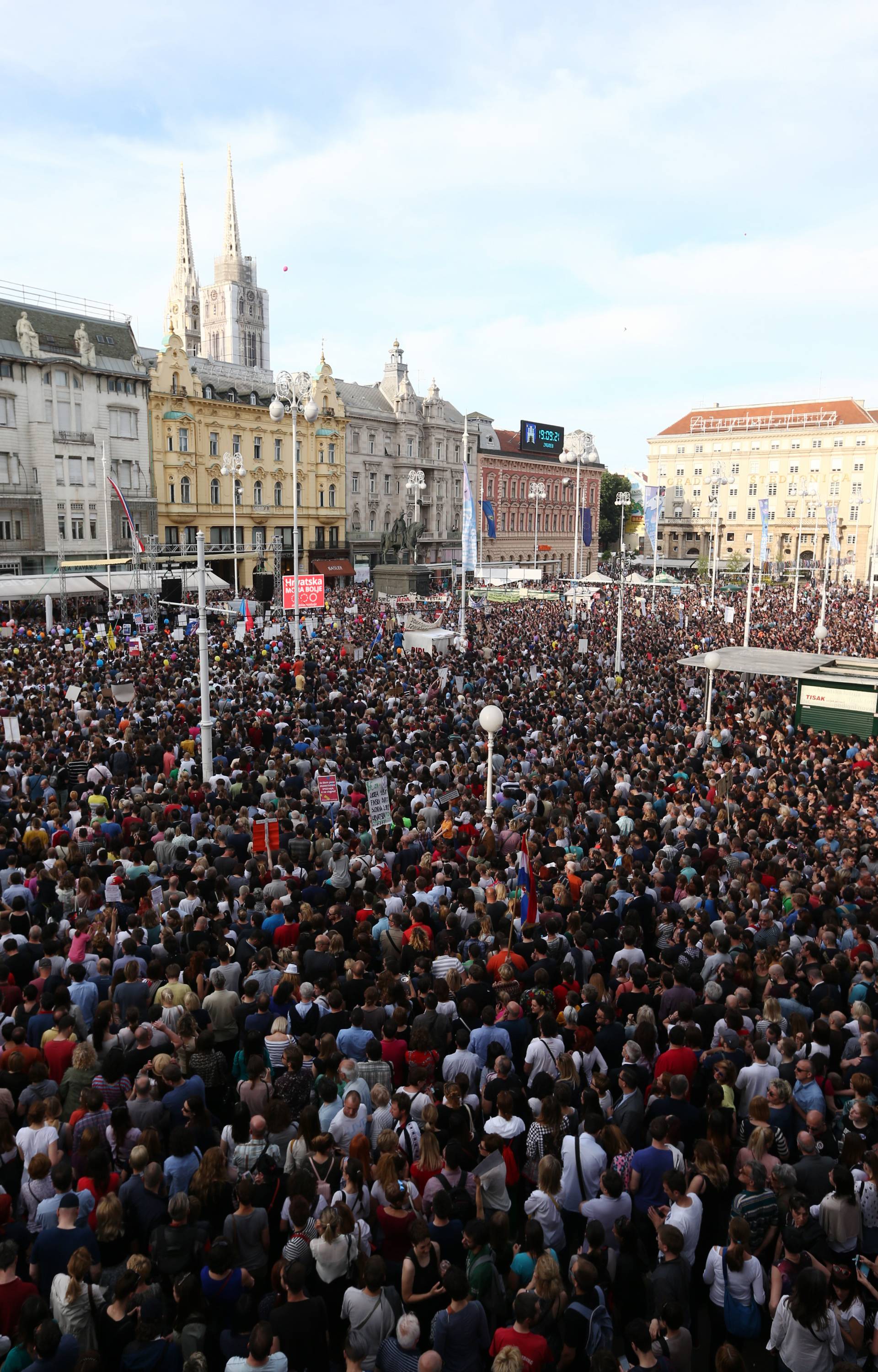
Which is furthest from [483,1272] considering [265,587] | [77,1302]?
[265,587]

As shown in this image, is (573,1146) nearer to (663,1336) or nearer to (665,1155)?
(665,1155)

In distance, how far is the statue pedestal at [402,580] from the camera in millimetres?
53375

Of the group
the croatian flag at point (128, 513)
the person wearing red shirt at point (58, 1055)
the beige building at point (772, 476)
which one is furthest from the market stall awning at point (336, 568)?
the person wearing red shirt at point (58, 1055)

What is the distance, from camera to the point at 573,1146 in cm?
561

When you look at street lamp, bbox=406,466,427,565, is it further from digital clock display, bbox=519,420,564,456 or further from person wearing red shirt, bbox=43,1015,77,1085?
person wearing red shirt, bbox=43,1015,77,1085

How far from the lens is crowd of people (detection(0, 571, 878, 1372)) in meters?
4.61

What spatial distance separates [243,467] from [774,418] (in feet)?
236

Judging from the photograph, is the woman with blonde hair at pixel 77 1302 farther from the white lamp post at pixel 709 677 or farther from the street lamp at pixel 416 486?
the street lamp at pixel 416 486

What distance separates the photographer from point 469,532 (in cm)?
3016

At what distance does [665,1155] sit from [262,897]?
5.43 meters

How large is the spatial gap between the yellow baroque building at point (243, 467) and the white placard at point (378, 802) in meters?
39.5

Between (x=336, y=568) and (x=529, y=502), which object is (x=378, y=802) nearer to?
(x=336, y=568)

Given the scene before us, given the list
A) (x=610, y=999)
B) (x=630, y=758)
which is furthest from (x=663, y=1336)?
(x=630, y=758)

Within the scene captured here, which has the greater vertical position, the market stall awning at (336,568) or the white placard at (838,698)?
the market stall awning at (336,568)
